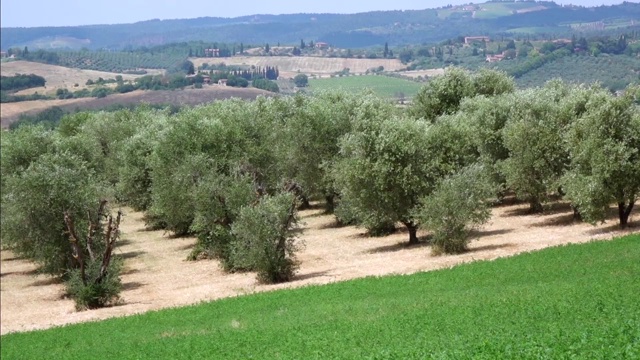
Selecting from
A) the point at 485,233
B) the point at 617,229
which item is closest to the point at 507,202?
the point at 485,233

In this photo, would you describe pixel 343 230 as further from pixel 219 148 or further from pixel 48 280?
pixel 48 280

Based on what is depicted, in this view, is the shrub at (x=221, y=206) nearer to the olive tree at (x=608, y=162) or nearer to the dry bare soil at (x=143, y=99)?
the olive tree at (x=608, y=162)

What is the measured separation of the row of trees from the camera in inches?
1841

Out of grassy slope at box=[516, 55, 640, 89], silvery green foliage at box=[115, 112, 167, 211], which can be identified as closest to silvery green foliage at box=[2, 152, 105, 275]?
silvery green foliage at box=[115, 112, 167, 211]

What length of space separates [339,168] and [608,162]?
61.8 feet

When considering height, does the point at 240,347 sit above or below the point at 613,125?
below

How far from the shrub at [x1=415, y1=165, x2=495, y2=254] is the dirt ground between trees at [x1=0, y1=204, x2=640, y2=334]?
1.15 meters

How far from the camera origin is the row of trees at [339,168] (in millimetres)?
46750

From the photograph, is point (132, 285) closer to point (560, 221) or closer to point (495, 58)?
point (560, 221)

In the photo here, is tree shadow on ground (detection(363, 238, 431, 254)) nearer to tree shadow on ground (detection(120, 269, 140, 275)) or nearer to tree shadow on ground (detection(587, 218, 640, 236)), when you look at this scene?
tree shadow on ground (detection(587, 218, 640, 236))

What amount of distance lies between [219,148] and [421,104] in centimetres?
Answer: 2121

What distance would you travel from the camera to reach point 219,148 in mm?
65812

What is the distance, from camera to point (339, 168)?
5784 centimetres

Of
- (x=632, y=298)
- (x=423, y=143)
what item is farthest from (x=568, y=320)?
(x=423, y=143)
